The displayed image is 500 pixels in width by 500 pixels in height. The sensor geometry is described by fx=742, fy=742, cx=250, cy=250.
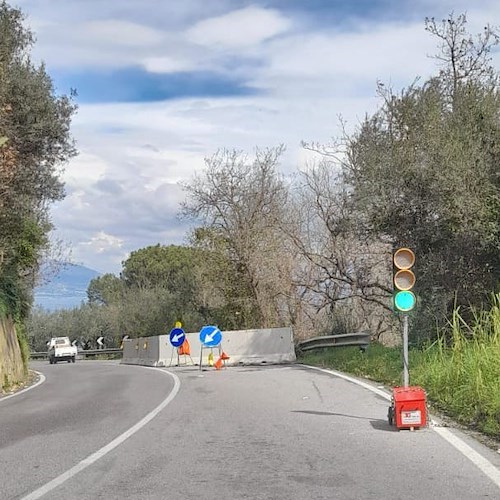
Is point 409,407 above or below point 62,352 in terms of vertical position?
above

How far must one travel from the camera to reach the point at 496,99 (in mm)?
19734

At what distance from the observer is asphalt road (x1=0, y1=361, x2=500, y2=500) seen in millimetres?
6910

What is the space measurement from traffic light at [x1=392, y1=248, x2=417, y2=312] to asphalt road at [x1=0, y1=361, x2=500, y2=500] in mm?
1758

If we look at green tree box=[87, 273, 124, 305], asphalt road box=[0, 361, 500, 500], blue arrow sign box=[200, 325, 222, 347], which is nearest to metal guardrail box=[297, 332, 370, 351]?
blue arrow sign box=[200, 325, 222, 347]

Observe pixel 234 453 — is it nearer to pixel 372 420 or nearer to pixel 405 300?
pixel 372 420

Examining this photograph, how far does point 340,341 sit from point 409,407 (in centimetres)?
1583

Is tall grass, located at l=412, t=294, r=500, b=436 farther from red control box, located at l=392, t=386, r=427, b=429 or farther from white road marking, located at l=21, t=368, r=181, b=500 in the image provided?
white road marking, located at l=21, t=368, r=181, b=500

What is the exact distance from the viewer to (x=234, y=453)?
8750 mm

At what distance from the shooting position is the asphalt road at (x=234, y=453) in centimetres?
691

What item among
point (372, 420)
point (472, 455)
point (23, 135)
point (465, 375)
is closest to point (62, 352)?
point (23, 135)

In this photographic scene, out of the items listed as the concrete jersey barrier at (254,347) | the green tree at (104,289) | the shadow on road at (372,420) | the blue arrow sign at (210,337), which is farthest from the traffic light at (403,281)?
the green tree at (104,289)

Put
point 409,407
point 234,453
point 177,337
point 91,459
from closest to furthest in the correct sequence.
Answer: point 91,459 → point 234,453 → point 409,407 → point 177,337

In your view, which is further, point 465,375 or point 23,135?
point 23,135

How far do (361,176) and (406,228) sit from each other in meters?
2.09
